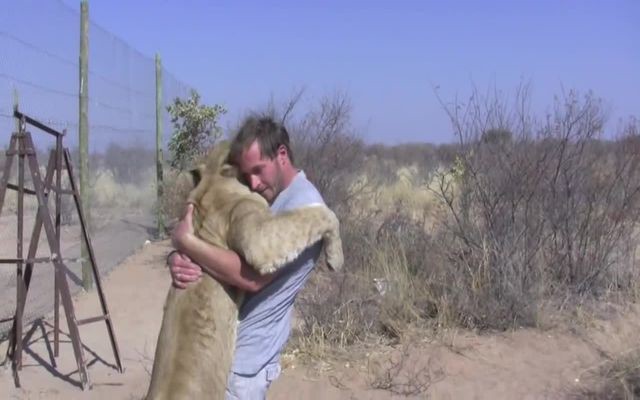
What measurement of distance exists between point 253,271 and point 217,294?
17cm

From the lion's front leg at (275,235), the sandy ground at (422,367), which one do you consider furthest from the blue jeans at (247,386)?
Result: the sandy ground at (422,367)

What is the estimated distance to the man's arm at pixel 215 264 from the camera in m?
2.62

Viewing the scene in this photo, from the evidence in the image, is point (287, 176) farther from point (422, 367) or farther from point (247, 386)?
point (422, 367)

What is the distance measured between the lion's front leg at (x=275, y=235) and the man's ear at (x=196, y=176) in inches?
13.3

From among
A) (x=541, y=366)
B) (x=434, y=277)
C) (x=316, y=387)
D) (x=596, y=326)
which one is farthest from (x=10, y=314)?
(x=596, y=326)

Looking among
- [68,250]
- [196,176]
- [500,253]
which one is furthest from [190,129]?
[196,176]

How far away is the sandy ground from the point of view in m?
6.01

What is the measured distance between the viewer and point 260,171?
2764mm

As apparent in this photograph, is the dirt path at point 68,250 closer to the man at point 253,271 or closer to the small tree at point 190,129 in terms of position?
the small tree at point 190,129

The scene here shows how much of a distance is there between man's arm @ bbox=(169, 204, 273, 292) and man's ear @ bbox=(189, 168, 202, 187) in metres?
0.25

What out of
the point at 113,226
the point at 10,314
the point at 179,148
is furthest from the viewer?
the point at 179,148

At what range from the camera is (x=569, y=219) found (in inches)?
324

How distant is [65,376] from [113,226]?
4978mm

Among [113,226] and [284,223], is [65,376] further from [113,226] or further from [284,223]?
[113,226]
